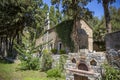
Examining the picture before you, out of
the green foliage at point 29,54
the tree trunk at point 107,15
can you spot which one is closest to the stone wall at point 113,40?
the tree trunk at point 107,15

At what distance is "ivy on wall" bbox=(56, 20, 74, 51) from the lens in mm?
27484

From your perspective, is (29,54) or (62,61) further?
(29,54)

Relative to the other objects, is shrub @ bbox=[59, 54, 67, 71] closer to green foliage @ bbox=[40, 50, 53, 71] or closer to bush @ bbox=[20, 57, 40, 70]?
green foliage @ bbox=[40, 50, 53, 71]

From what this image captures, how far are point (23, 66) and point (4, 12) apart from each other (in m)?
10.4

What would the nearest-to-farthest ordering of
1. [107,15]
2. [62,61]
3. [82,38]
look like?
[62,61]
[107,15]
[82,38]

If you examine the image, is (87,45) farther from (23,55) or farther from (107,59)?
(107,59)

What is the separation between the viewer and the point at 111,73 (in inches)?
360

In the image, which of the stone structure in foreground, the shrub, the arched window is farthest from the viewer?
the shrub

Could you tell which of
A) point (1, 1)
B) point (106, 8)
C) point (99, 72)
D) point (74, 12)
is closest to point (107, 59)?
point (99, 72)

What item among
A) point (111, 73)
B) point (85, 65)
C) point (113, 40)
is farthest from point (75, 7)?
point (111, 73)

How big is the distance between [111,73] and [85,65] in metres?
2.24

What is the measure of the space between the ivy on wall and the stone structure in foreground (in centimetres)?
1461

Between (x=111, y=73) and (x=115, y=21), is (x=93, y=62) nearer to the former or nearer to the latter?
(x=111, y=73)

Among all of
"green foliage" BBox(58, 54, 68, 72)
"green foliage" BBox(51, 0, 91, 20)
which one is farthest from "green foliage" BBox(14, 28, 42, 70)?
"green foliage" BBox(51, 0, 91, 20)
